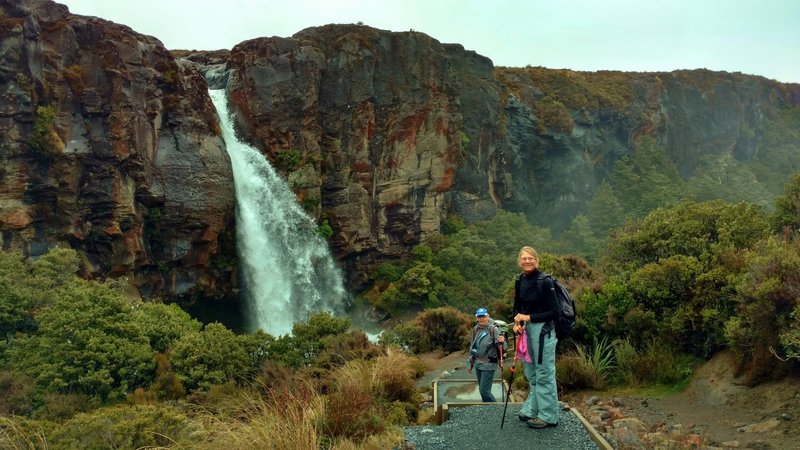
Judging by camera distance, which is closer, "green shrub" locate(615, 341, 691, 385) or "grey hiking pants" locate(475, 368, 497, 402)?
"grey hiking pants" locate(475, 368, 497, 402)

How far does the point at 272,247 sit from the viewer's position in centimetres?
2969

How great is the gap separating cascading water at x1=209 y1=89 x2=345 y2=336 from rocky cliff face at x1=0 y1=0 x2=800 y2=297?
929 mm

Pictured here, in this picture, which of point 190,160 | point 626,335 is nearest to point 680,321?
point 626,335

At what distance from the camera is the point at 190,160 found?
27.0 metres

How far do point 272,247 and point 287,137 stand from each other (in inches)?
269

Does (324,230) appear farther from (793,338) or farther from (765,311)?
(793,338)

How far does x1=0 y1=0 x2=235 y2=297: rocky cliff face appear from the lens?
2302 centimetres

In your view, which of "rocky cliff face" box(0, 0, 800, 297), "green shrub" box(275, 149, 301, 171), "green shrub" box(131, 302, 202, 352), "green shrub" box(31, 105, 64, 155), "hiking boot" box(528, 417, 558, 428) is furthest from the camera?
"green shrub" box(275, 149, 301, 171)

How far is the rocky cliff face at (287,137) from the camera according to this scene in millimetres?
23812

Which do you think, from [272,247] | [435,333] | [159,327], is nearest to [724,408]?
[159,327]

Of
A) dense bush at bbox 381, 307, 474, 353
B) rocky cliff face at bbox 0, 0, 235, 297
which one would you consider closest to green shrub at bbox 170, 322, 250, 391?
dense bush at bbox 381, 307, 474, 353

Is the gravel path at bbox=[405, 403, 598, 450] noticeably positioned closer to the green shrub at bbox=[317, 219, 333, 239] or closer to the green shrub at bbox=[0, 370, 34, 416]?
the green shrub at bbox=[0, 370, 34, 416]

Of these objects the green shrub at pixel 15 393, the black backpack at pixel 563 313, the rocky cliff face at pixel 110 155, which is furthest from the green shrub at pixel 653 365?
the rocky cliff face at pixel 110 155

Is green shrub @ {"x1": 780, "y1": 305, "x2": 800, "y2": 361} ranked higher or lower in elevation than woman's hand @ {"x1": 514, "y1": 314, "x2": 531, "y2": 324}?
lower
